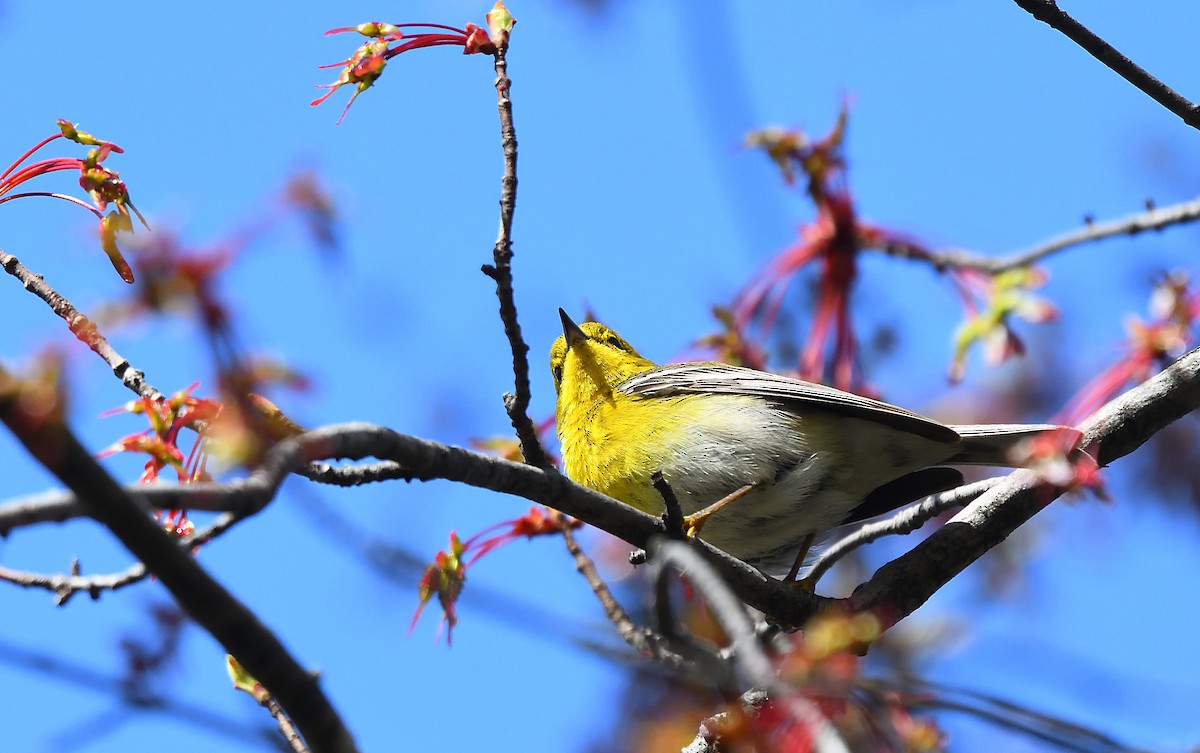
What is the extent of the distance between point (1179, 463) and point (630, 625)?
4100 mm

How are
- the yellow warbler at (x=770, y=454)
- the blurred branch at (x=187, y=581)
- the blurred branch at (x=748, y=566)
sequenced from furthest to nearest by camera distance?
the yellow warbler at (x=770, y=454) < the blurred branch at (x=748, y=566) < the blurred branch at (x=187, y=581)

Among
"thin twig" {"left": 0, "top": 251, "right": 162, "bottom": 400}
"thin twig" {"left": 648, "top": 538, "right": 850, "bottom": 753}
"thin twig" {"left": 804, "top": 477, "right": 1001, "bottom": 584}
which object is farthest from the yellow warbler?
"thin twig" {"left": 648, "top": 538, "right": 850, "bottom": 753}

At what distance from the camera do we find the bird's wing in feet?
16.7

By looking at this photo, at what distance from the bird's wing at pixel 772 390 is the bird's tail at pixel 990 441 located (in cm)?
8

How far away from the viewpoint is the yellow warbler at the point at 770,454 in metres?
5.21

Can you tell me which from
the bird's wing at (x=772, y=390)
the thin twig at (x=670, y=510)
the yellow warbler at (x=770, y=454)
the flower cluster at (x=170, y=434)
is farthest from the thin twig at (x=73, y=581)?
the bird's wing at (x=772, y=390)

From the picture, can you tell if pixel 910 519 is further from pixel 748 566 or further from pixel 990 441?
pixel 748 566

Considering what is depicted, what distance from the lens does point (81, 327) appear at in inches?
139

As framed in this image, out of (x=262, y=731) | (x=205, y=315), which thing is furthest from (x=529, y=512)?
(x=205, y=315)

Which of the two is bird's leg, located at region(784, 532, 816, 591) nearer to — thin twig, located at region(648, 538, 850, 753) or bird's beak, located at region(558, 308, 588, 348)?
bird's beak, located at region(558, 308, 588, 348)

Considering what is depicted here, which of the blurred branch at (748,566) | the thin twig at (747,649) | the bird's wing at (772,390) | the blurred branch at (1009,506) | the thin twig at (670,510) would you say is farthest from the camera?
the bird's wing at (772,390)

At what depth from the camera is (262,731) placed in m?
2.75

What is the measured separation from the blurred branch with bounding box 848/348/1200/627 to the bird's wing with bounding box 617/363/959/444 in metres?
0.46

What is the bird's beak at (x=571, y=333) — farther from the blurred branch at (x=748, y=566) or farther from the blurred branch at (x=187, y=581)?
the blurred branch at (x=187, y=581)
